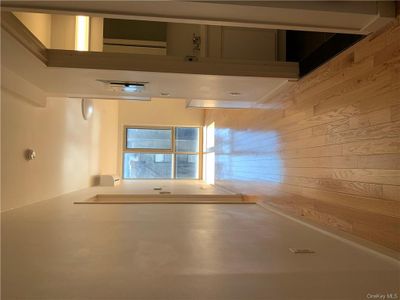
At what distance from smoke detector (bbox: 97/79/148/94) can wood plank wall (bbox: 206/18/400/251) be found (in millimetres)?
1159

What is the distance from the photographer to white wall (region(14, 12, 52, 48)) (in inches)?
89.9

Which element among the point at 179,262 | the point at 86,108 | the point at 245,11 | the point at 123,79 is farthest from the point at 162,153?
the point at 179,262

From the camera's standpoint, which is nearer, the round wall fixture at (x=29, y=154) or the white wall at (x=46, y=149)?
the white wall at (x=46, y=149)

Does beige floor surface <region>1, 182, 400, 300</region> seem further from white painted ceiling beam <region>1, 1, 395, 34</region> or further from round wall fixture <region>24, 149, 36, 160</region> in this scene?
white painted ceiling beam <region>1, 1, 395, 34</region>

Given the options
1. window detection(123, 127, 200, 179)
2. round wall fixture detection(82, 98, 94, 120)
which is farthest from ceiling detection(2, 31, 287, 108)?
window detection(123, 127, 200, 179)

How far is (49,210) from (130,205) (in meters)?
0.64

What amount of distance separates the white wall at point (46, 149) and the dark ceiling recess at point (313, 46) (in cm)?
205

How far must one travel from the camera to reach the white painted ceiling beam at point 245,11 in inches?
52.9

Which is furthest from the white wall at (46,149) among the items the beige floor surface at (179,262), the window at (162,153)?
the window at (162,153)

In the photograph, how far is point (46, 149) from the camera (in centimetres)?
299

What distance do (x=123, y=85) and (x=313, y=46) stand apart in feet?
4.69

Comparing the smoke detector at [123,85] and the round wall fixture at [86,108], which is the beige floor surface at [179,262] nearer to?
the smoke detector at [123,85]

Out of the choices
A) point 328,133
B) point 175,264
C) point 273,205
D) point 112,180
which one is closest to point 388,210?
point 328,133

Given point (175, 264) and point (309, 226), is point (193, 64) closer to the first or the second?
point (309, 226)
